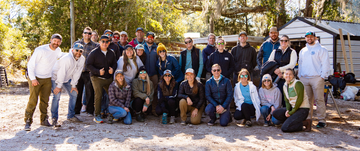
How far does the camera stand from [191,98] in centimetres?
569

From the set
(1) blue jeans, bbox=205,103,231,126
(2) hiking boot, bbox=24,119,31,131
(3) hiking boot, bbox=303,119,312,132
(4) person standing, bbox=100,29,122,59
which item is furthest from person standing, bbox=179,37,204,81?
(2) hiking boot, bbox=24,119,31,131

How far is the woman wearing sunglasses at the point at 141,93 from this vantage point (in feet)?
18.8

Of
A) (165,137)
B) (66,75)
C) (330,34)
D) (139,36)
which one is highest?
(330,34)

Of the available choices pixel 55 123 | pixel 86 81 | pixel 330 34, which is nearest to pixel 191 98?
pixel 86 81

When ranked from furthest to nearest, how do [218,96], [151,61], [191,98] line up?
[151,61]
[191,98]
[218,96]

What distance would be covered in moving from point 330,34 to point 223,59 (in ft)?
18.3

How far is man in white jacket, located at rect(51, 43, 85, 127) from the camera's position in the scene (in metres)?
5.04

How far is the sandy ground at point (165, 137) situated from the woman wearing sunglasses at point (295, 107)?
5.8 inches

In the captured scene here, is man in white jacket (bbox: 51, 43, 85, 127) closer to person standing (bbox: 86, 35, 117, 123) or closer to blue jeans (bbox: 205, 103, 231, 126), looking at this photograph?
person standing (bbox: 86, 35, 117, 123)

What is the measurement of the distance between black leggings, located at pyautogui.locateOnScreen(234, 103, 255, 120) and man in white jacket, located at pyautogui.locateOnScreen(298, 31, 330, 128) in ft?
3.92

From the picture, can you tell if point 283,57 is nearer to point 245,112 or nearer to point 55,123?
point 245,112

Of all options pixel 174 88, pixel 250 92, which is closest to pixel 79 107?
pixel 174 88

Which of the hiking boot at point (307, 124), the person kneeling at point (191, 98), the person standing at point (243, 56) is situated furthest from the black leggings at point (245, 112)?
the person standing at point (243, 56)

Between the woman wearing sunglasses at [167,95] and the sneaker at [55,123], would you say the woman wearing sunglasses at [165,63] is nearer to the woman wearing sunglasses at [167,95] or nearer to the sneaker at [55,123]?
the woman wearing sunglasses at [167,95]
